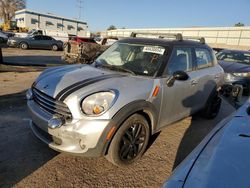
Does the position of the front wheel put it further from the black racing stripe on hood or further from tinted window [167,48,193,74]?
the black racing stripe on hood

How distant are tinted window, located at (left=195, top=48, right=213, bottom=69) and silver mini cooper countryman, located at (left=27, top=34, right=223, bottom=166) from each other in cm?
4

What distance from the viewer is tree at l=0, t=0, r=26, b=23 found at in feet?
220

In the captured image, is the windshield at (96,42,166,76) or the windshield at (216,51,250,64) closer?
the windshield at (96,42,166,76)

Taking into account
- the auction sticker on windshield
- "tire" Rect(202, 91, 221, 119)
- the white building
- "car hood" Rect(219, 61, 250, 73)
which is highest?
the white building

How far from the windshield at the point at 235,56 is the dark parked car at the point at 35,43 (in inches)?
667

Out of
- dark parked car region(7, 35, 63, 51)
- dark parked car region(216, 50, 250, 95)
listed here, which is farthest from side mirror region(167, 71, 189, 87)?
dark parked car region(7, 35, 63, 51)

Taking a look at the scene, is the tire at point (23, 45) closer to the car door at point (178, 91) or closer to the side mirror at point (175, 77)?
the car door at point (178, 91)

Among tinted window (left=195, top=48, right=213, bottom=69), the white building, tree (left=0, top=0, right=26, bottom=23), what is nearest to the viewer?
tinted window (left=195, top=48, right=213, bottom=69)

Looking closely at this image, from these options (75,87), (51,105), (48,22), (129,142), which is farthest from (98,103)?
(48,22)

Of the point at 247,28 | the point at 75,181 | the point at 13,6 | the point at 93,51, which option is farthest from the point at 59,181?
the point at 13,6

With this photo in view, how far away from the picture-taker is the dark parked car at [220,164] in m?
1.35

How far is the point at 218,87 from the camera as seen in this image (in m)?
5.26

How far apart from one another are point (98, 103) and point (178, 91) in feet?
5.04

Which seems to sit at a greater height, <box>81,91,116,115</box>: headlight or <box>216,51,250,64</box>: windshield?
<box>216,51,250,64</box>: windshield
